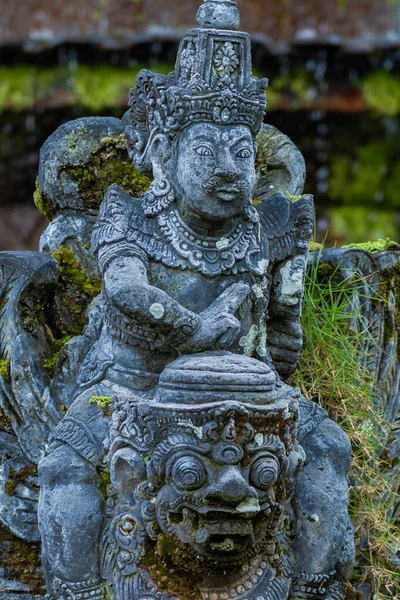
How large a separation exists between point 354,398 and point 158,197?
1.13m

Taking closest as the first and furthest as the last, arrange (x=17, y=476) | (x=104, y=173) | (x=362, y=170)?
(x=17, y=476), (x=104, y=173), (x=362, y=170)

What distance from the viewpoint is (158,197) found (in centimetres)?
406

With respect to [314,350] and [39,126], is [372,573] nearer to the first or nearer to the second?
[314,350]

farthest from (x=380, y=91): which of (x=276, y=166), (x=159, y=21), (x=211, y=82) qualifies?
(x=211, y=82)

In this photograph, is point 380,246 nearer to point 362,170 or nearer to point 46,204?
point 46,204

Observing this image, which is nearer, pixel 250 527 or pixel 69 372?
pixel 250 527

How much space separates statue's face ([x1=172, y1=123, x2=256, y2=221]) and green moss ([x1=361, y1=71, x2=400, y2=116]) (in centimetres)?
508

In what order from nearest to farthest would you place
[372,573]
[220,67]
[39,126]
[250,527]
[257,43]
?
[250,527] < [220,67] < [372,573] < [257,43] < [39,126]

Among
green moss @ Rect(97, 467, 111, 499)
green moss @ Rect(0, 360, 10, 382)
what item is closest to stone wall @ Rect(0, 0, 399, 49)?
→ green moss @ Rect(0, 360, 10, 382)

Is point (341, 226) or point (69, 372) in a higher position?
point (69, 372)

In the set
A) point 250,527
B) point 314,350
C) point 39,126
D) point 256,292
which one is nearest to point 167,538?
point 250,527

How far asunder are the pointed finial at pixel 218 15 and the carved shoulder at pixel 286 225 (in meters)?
0.59

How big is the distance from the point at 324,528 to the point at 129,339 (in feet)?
2.70

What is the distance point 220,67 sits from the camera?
397 cm
